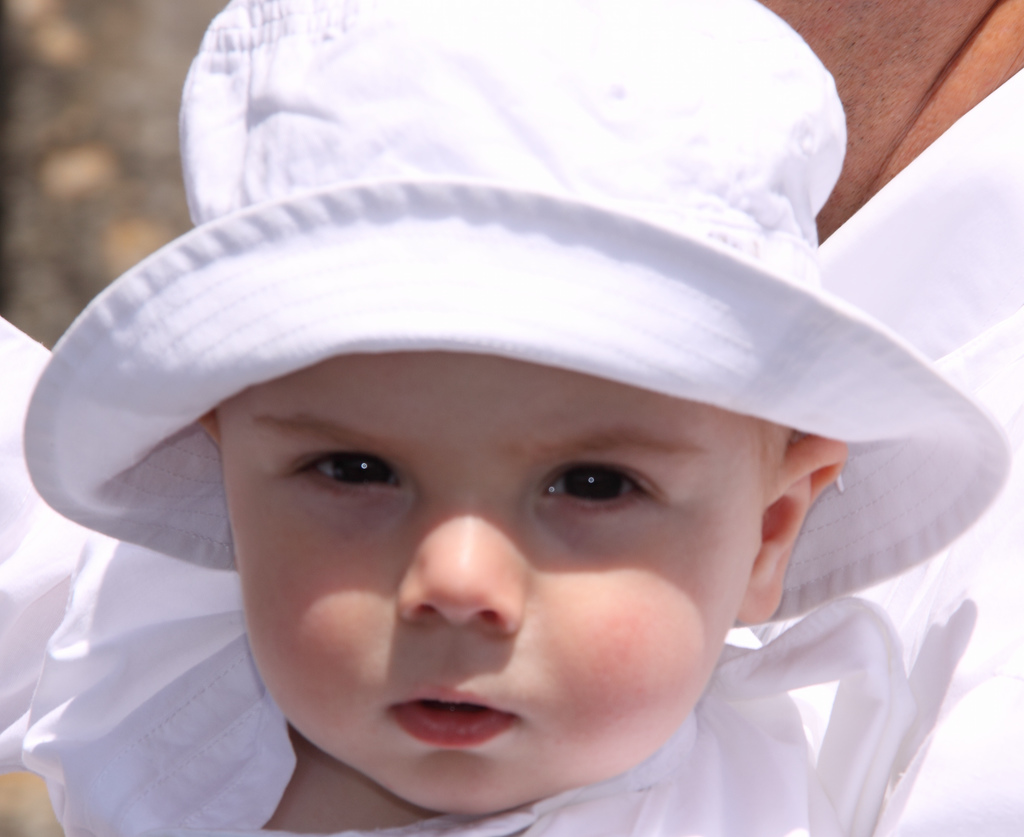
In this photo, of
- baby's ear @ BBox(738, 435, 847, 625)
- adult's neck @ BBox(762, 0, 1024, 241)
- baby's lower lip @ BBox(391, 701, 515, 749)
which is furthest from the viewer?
adult's neck @ BBox(762, 0, 1024, 241)

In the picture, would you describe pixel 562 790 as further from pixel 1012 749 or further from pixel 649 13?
pixel 649 13

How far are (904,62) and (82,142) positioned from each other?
1.78 meters

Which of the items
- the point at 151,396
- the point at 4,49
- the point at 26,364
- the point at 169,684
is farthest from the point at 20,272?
the point at 151,396

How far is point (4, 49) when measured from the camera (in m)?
2.55

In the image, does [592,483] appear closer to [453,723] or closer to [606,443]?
[606,443]

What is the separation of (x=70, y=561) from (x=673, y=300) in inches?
27.7

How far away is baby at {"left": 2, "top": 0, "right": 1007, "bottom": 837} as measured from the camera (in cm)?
66

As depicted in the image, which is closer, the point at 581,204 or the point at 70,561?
the point at 581,204

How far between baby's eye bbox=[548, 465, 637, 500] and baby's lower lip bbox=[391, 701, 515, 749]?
141mm

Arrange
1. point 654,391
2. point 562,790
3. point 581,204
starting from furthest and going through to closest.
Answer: point 562,790 < point 654,391 < point 581,204

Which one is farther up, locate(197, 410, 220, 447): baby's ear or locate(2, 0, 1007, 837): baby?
locate(2, 0, 1007, 837): baby

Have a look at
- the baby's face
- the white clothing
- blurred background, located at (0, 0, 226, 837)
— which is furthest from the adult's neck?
blurred background, located at (0, 0, 226, 837)

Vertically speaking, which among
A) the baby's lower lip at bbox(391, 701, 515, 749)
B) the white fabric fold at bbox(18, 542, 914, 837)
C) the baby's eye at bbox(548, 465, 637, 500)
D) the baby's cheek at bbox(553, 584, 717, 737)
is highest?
the baby's eye at bbox(548, 465, 637, 500)

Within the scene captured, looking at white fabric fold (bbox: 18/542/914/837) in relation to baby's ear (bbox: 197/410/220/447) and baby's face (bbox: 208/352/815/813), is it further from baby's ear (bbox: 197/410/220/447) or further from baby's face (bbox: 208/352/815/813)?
baby's ear (bbox: 197/410/220/447)
